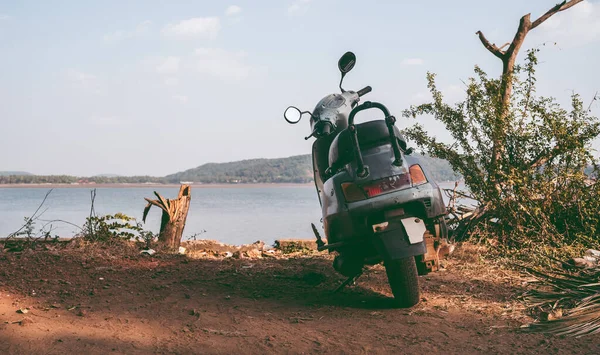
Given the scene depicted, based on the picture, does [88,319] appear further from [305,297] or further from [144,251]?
[144,251]

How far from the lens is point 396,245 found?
4523mm

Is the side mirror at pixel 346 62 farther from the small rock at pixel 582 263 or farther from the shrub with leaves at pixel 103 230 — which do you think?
the shrub with leaves at pixel 103 230

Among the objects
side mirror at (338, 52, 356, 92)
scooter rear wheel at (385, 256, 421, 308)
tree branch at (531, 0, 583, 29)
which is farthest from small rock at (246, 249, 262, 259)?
tree branch at (531, 0, 583, 29)

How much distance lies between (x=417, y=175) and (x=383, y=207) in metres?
0.42

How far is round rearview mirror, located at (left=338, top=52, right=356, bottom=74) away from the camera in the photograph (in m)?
6.53

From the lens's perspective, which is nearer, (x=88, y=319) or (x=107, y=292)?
(x=88, y=319)

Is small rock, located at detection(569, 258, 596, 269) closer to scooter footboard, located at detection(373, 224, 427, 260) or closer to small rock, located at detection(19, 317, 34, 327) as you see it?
scooter footboard, located at detection(373, 224, 427, 260)

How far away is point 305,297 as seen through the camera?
558cm

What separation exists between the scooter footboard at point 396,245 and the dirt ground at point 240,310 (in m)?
0.56

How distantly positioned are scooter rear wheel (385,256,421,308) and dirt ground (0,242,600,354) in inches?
5.3

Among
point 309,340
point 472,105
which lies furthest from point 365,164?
point 472,105

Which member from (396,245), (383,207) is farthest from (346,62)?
(396,245)

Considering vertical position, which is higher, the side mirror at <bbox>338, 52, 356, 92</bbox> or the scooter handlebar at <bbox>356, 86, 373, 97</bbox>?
the side mirror at <bbox>338, 52, 356, 92</bbox>

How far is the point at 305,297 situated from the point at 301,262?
5.56 feet
